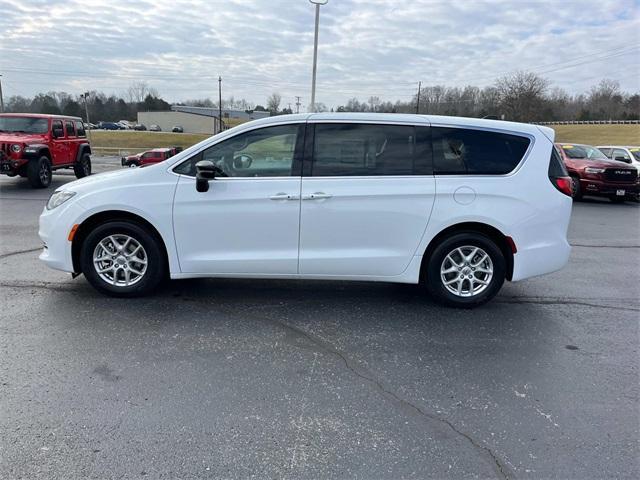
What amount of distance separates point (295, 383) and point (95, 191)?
9.17 feet

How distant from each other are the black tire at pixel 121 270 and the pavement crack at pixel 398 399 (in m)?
1.26

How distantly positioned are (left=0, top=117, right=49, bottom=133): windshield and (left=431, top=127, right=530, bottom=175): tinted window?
13.8m

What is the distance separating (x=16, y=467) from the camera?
2.41 m

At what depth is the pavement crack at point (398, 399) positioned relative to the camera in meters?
2.53

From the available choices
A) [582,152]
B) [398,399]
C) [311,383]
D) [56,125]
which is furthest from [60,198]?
[582,152]

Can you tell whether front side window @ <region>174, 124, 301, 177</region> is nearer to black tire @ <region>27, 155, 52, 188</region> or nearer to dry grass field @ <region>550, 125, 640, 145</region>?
black tire @ <region>27, 155, 52, 188</region>

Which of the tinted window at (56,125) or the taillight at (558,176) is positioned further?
the tinted window at (56,125)

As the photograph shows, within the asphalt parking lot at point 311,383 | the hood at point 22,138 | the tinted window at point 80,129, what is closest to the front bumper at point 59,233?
the asphalt parking lot at point 311,383

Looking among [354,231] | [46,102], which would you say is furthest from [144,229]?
[46,102]

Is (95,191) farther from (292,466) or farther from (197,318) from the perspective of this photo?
(292,466)

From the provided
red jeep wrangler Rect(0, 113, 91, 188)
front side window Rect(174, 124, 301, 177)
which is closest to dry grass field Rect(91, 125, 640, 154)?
red jeep wrangler Rect(0, 113, 91, 188)

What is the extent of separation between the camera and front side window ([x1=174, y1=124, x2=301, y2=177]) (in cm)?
455

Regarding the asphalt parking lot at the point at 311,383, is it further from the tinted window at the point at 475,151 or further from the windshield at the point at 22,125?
the windshield at the point at 22,125

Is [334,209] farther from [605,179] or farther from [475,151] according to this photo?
[605,179]
